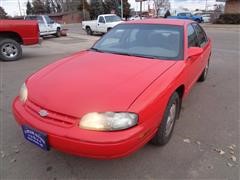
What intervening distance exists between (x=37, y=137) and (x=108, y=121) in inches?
28.3

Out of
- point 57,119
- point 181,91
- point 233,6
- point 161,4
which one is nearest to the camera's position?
point 57,119

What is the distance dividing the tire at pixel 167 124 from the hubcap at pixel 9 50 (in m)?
6.78

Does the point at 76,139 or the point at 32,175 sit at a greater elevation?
the point at 76,139

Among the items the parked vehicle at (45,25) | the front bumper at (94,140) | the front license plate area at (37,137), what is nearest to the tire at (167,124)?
the front bumper at (94,140)

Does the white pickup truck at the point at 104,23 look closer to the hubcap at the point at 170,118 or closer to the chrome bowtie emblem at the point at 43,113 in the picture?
the hubcap at the point at 170,118

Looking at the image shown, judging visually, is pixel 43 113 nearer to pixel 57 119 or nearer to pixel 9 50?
pixel 57 119

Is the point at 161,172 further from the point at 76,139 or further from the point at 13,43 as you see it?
the point at 13,43

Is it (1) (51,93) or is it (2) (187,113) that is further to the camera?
(2) (187,113)

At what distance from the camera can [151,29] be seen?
3.87 metres

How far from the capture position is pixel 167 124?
2984mm

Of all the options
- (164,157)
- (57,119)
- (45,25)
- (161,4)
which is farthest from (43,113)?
(161,4)

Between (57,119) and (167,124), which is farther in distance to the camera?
(167,124)

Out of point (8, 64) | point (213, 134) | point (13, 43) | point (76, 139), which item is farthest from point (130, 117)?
point (13, 43)

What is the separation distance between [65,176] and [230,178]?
168 centimetres
